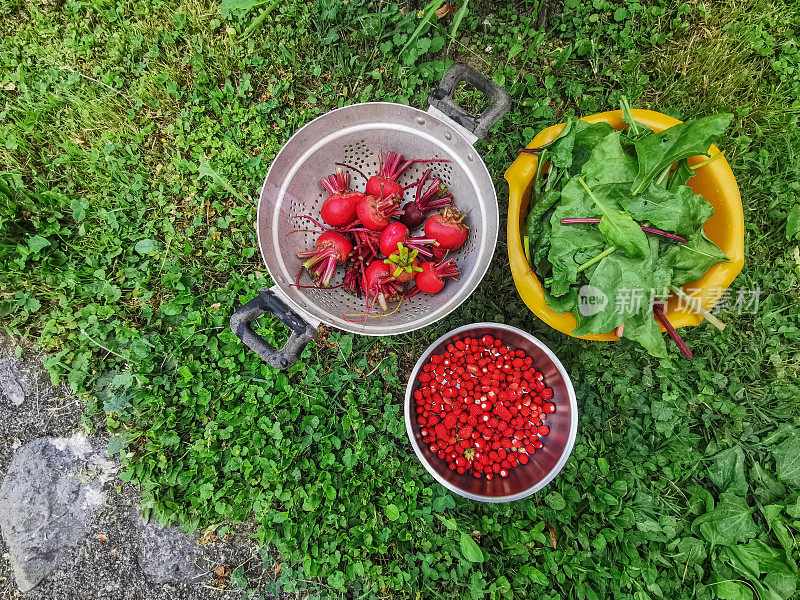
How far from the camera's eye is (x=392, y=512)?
2.52 meters

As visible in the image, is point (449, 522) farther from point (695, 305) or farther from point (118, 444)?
point (118, 444)

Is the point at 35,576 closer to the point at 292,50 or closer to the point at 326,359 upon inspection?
the point at 326,359

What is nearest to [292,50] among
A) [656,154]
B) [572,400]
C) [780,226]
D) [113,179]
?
[113,179]

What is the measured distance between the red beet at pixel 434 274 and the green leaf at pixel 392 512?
120 cm

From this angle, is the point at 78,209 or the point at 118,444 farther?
the point at 78,209

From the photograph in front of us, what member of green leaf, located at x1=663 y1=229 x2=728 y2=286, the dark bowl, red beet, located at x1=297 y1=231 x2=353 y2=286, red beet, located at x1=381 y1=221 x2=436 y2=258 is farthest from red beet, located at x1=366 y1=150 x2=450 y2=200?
green leaf, located at x1=663 y1=229 x2=728 y2=286

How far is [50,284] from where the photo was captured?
110 inches

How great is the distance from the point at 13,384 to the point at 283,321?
1.88m

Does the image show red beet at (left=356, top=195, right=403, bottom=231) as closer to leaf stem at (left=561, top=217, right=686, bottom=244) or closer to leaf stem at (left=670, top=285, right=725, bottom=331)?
leaf stem at (left=561, top=217, right=686, bottom=244)

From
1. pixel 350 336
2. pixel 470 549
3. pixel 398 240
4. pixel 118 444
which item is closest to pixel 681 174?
pixel 398 240

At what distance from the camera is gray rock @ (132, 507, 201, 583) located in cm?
263

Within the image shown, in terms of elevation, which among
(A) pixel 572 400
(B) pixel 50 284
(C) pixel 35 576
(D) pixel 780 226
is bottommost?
(C) pixel 35 576

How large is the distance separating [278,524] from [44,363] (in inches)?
66.1

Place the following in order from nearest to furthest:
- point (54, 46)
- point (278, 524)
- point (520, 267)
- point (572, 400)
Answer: point (520, 267) → point (572, 400) → point (278, 524) → point (54, 46)
